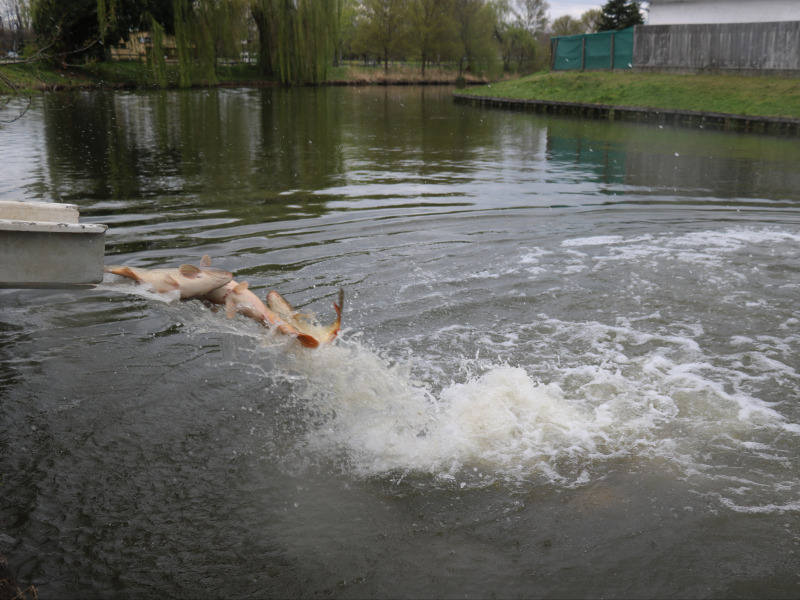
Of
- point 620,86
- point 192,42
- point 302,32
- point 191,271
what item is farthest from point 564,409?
point 302,32

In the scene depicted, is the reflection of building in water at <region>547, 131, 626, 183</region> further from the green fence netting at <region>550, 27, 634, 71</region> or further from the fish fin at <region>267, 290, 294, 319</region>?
the green fence netting at <region>550, 27, 634, 71</region>

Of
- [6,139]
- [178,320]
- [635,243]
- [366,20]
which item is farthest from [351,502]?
[366,20]

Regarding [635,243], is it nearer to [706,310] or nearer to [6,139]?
[706,310]

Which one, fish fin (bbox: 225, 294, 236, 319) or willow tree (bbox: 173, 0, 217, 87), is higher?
willow tree (bbox: 173, 0, 217, 87)

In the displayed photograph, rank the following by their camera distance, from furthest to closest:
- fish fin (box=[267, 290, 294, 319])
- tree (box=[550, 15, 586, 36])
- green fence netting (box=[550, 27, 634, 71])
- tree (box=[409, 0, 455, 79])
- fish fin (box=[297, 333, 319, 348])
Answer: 1. tree (box=[550, 15, 586, 36])
2. tree (box=[409, 0, 455, 79])
3. green fence netting (box=[550, 27, 634, 71])
4. fish fin (box=[267, 290, 294, 319])
5. fish fin (box=[297, 333, 319, 348])

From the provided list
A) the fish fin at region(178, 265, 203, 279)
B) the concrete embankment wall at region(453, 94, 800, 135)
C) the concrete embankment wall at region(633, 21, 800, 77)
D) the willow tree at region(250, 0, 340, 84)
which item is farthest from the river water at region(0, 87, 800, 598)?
the willow tree at region(250, 0, 340, 84)

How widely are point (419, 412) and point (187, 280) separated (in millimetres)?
2036

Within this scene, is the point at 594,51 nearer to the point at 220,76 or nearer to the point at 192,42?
the point at 192,42

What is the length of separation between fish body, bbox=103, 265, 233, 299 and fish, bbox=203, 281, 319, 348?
0.07 meters

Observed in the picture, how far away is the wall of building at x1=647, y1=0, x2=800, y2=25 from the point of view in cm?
A: 3500

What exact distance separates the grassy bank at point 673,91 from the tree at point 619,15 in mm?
16843

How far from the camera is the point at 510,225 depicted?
38.5ft

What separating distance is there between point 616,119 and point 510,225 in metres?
21.4

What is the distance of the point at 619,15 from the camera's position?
178 feet
